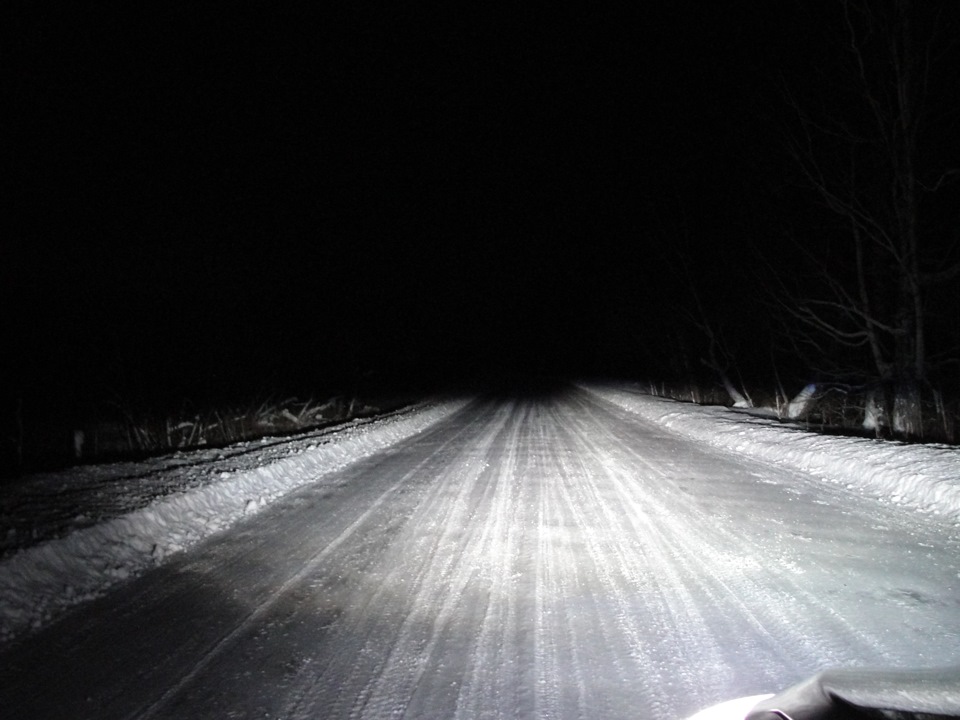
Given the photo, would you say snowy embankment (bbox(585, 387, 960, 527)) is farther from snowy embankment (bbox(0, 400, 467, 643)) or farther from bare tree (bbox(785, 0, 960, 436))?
snowy embankment (bbox(0, 400, 467, 643))

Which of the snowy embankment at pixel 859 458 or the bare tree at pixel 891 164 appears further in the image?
the bare tree at pixel 891 164

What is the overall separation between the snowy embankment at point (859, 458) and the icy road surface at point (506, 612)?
0.55m

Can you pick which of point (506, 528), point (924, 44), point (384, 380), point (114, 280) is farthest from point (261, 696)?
point (384, 380)

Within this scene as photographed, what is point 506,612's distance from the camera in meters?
4.31

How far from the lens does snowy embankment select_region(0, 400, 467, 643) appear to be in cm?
456

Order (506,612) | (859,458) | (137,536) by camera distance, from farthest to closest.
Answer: (859,458) → (137,536) → (506,612)

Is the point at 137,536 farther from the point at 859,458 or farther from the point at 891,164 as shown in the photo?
the point at 891,164

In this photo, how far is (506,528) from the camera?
6527 millimetres

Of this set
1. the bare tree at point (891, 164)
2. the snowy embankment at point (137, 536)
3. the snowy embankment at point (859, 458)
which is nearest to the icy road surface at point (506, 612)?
the snowy embankment at point (137, 536)

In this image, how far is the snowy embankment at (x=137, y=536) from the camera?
4.56 meters

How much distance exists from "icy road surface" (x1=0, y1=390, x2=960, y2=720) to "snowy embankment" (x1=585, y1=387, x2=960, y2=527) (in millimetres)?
547

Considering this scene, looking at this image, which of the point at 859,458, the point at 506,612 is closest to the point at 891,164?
the point at 859,458

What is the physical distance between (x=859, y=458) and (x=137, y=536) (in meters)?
10.1

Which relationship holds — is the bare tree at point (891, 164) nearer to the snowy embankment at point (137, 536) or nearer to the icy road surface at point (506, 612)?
the icy road surface at point (506, 612)
